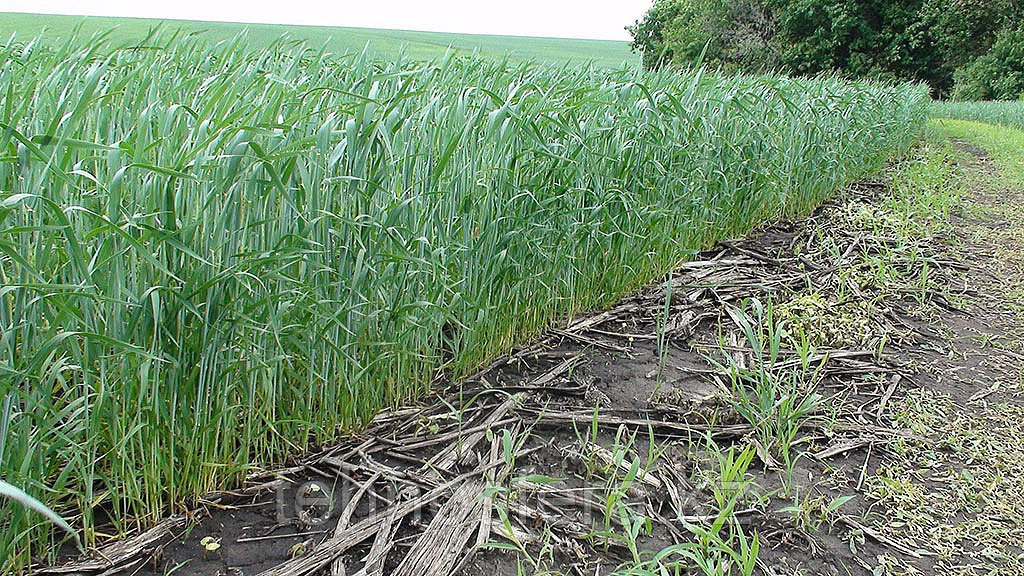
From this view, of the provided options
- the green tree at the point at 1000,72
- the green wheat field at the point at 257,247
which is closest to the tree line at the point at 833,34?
the green tree at the point at 1000,72

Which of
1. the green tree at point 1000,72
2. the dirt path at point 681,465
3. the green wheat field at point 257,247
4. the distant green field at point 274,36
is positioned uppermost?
the green tree at point 1000,72

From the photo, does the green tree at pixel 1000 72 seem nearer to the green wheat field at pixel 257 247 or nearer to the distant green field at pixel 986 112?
the distant green field at pixel 986 112

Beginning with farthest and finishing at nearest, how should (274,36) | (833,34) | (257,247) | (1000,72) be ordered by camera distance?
(1000,72)
(833,34)
(274,36)
(257,247)

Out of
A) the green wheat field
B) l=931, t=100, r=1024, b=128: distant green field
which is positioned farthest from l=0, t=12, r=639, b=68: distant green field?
l=931, t=100, r=1024, b=128: distant green field

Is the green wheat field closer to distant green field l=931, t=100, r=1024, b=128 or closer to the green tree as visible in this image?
distant green field l=931, t=100, r=1024, b=128

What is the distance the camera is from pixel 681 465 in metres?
1.98

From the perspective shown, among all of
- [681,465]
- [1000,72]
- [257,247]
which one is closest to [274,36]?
[257,247]

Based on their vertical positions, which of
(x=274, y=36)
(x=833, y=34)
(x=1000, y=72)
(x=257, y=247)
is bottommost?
(x=257, y=247)

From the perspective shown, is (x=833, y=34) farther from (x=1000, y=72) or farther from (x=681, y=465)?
(x=681, y=465)

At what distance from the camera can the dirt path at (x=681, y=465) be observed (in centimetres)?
160

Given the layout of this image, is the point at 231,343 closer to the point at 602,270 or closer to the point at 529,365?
A: the point at 529,365

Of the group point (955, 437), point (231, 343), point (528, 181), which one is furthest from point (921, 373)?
point (231, 343)

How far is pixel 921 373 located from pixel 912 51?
2140cm

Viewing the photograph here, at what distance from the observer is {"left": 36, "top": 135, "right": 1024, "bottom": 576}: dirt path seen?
1601 millimetres
